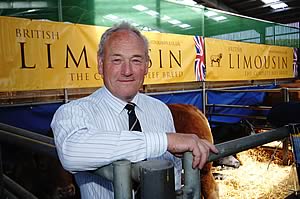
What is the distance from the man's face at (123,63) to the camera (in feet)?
3.25

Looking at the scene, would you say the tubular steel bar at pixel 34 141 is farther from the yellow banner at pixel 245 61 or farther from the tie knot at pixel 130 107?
the yellow banner at pixel 245 61

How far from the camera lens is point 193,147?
670 mm

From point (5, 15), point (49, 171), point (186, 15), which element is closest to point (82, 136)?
point (49, 171)

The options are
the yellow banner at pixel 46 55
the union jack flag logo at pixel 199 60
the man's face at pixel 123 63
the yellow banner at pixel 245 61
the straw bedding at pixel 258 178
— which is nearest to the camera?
the man's face at pixel 123 63

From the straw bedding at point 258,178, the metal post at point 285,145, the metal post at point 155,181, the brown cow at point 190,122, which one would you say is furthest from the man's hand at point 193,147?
the metal post at point 285,145

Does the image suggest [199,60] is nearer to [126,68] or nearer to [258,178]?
[258,178]

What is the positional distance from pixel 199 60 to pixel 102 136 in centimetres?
377

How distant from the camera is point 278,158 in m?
4.21

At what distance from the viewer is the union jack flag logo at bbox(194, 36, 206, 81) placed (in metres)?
4.31

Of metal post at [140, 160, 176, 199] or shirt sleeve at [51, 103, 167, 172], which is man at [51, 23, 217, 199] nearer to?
shirt sleeve at [51, 103, 167, 172]

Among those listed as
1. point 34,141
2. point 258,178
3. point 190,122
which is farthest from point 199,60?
point 34,141

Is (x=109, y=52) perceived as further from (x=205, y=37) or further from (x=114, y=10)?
(x=205, y=37)

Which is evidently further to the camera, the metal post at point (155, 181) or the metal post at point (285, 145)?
the metal post at point (285, 145)

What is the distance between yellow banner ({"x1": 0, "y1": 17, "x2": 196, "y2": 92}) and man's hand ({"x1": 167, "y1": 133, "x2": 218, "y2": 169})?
233 centimetres
